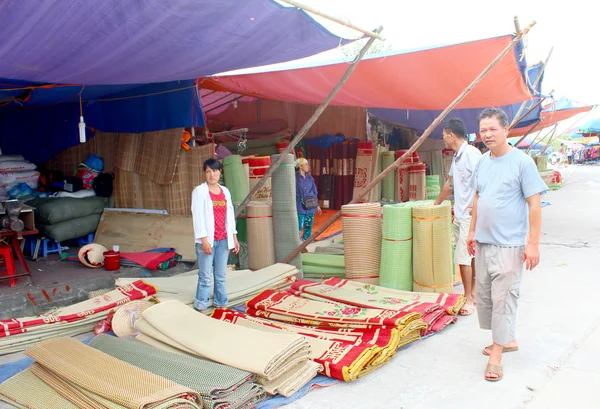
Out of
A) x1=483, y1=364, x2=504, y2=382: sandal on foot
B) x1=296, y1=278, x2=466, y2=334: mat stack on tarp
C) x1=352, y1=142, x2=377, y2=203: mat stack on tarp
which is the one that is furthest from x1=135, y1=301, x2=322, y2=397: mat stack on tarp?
x1=352, y1=142, x2=377, y2=203: mat stack on tarp

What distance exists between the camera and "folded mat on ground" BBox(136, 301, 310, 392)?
117 inches

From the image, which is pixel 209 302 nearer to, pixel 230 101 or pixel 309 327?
pixel 309 327

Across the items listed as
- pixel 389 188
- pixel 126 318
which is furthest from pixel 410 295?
pixel 389 188

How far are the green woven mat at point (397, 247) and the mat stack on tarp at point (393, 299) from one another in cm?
19

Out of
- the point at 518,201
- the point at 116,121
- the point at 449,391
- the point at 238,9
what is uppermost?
the point at 238,9

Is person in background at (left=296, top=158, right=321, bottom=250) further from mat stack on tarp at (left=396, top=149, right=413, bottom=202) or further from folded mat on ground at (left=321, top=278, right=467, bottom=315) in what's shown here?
mat stack on tarp at (left=396, top=149, right=413, bottom=202)

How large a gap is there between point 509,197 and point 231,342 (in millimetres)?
1956

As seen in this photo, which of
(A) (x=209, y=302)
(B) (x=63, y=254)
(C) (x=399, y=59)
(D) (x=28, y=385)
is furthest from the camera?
Answer: (B) (x=63, y=254)

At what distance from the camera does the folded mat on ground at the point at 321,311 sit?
12.3 feet

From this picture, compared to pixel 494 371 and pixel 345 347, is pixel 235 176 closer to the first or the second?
pixel 345 347

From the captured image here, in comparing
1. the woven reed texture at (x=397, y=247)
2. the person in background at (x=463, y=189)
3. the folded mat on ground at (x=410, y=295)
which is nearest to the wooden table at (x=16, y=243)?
the folded mat on ground at (x=410, y=295)

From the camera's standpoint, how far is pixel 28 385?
2.95m

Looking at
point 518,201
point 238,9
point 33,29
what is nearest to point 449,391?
point 518,201

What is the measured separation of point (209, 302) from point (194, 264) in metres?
1.56
